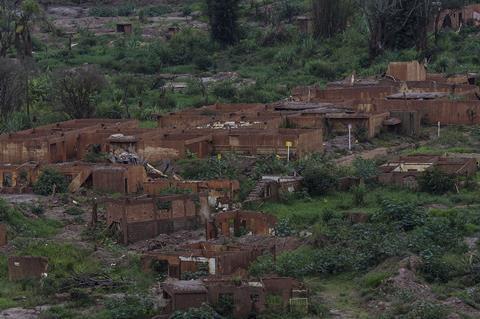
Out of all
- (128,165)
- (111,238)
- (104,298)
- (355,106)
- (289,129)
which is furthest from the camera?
(355,106)

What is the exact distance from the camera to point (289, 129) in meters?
35.2

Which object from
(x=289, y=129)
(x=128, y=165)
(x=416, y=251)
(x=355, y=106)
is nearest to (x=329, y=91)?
(x=355, y=106)

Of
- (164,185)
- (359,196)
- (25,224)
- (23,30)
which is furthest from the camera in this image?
(23,30)

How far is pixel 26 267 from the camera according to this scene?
2430 centimetres

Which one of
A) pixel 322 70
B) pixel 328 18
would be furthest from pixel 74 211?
pixel 328 18

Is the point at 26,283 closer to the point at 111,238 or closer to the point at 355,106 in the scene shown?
the point at 111,238

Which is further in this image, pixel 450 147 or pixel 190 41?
pixel 190 41

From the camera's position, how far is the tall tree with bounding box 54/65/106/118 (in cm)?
4319

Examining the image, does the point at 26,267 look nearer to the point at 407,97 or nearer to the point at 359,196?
the point at 359,196

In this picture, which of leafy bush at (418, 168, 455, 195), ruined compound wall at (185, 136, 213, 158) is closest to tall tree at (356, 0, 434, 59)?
ruined compound wall at (185, 136, 213, 158)

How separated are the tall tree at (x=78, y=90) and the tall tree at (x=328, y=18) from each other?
47.6 feet

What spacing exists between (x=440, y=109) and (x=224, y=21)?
64.4ft

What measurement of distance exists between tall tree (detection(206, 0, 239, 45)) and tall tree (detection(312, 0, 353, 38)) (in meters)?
3.45

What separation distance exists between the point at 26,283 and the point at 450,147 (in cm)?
1468
